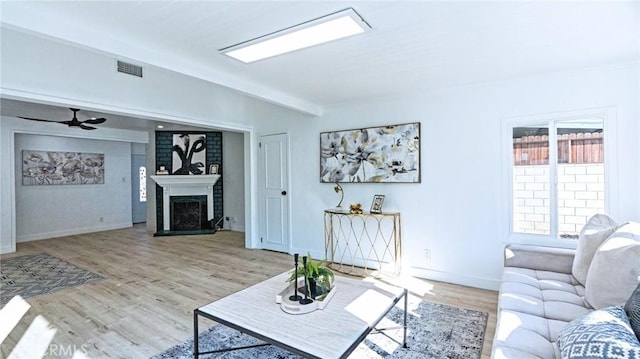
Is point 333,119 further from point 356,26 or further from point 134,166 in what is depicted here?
point 134,166

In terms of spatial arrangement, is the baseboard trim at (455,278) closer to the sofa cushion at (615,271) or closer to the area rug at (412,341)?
the area rug at (412,341)

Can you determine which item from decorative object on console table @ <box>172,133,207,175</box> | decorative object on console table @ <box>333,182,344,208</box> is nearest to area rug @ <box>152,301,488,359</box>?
decorative object on console table @ <box>333,182,344,208</box>

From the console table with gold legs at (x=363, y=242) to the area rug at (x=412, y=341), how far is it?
1276 millimetres

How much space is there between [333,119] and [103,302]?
3427mm

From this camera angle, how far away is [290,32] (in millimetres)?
2203

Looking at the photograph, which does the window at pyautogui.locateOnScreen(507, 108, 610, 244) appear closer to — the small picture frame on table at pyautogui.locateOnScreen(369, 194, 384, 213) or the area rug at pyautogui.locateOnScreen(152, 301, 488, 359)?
the area rug at pyautogui.locateOnScreen(152, 301, 488, 359)

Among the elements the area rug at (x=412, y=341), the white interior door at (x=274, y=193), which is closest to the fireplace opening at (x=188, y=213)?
the white interior door at (x=274, y=193)

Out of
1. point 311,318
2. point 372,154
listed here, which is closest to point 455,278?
point 372,154

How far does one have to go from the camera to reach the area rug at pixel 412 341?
2188 mm

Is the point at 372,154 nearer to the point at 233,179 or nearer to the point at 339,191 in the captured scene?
the point at 339,191

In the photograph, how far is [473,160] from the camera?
3.52 m

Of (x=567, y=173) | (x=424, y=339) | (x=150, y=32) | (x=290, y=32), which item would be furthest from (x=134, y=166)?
(x=567, y=173)

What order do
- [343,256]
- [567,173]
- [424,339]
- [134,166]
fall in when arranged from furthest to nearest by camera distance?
[134,166]
[343,256]
[567,173]
[424,339]

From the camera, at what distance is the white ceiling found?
1.90 metres
